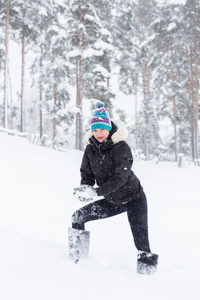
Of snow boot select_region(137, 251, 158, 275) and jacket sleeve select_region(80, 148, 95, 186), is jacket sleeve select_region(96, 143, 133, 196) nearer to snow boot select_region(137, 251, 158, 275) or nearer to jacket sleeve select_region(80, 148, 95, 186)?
jacket sleeve select_region(80, 148, 95, 186)

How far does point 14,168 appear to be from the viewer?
8727 millimetres

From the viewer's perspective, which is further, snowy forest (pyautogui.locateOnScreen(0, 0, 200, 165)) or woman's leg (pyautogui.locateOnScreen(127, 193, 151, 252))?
snowy forest (pyautogui.locateOnScreen(0, 0, 200, 165))

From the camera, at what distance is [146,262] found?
307 cm

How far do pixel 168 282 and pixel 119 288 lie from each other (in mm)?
663

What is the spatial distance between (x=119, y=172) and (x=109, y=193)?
0.80 feet

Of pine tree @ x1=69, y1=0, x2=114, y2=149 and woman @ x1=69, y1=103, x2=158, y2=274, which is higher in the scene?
pine tree @ x1=69, y1=0, x2=114, y2=149

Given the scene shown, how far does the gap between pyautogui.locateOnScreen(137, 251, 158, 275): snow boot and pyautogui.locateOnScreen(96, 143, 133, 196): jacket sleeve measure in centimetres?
83

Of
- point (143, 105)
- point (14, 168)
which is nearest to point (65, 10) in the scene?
point (143, 105)

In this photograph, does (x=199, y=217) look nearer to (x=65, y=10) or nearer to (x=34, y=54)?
(x=65, y=10)

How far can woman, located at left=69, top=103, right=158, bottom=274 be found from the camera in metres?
2.97

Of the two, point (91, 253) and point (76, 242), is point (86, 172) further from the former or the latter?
point (91, 253)

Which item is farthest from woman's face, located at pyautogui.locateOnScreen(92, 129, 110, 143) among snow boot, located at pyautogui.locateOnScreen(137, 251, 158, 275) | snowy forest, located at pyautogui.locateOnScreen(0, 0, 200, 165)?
snowy forest, located at pyautogui.locateOnScreen(0, 0, 200, 165)

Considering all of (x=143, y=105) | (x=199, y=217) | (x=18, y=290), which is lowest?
(x=199, y=217)

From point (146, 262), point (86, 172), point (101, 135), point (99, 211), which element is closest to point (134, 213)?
point (99, 211)
